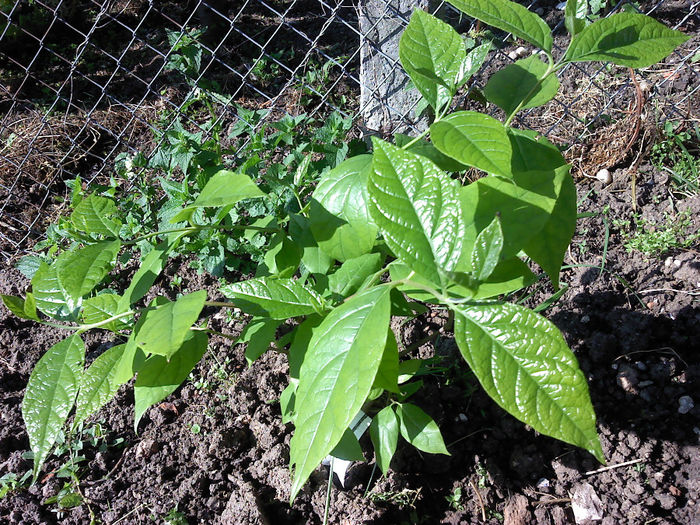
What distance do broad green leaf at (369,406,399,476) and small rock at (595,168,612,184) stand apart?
163cm

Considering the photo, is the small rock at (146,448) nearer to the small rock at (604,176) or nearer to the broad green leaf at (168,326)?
the broad green leaf at (168,326)

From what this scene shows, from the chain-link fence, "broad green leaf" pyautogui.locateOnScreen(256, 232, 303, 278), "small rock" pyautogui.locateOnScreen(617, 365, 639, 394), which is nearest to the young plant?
"broad green leaf" pyautogui.locateOnScreen(256, 232, 303, 278)

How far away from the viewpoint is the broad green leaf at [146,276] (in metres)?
1.30

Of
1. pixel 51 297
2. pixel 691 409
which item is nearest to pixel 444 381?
pixel 691 409

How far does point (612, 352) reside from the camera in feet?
6.28

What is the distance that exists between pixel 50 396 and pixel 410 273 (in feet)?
2.43

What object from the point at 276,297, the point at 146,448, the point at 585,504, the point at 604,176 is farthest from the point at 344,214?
the point at 604,176

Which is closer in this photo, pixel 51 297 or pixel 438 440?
pixel 51 297

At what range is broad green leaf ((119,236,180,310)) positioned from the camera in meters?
1.30

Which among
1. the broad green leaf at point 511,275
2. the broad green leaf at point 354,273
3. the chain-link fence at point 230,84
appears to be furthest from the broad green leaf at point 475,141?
the chain-link fence at point 230,84

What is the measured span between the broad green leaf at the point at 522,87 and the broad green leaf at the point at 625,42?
0.09 m

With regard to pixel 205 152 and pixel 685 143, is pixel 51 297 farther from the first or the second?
pixel 685 143

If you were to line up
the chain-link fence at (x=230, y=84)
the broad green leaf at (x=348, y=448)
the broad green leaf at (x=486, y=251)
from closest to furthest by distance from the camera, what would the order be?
1. the broad green leaf at (x=486, y=251)
2. the broad green leaf at (x=348, y=448)
3. the chain-link fence at (x=230, y=84)

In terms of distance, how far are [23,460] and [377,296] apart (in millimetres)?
1870
